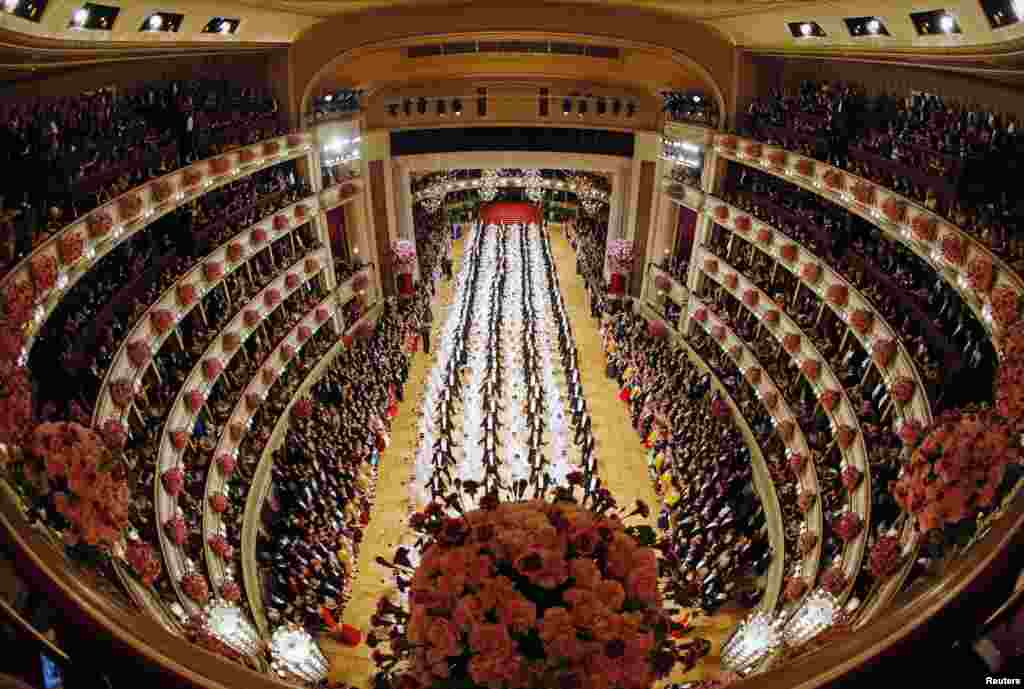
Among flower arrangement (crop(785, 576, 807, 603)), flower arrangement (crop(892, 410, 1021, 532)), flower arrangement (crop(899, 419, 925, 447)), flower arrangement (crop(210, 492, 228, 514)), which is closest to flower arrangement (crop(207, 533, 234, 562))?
flower arrangement (crop(210, 492, 228, 514))

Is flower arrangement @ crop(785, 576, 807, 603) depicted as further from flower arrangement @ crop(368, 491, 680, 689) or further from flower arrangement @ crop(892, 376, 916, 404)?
flower arrangement @ crop(368, 491, 680, 689)

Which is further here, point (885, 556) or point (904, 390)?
point (904, 390)

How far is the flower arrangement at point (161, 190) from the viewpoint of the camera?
733 inches

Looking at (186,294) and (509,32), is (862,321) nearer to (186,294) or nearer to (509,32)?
(186,294)

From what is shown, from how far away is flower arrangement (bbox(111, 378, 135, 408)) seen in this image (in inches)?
612

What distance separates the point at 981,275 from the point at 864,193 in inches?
249

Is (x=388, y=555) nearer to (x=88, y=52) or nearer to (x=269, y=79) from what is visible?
(x=88, y=52)

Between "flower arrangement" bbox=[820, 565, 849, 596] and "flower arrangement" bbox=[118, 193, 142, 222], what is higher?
"flower arrangement" bbox=[118, 193, 142, 222]

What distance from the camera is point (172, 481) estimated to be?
16.2 meters

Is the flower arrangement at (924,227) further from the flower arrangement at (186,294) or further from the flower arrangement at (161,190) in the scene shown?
the flower arrangement at (161,190)

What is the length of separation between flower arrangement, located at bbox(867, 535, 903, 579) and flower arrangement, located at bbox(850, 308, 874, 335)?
7.85m

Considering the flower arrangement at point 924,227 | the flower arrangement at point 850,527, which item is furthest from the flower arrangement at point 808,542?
the flower arrangement at point 924,227

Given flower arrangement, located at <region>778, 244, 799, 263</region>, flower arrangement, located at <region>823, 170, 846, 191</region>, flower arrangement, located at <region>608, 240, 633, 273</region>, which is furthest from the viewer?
flower arrangement, located at <region>608, 240, 633, 273</region>

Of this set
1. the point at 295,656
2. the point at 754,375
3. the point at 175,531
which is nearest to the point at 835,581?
the point at 295,656
